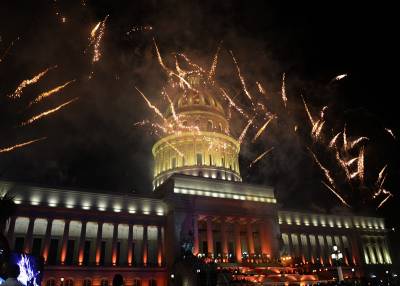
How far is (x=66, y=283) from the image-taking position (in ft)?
166

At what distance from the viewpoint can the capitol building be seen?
51.1m

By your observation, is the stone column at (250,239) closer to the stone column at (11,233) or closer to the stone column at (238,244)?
the stone column at (238,244)

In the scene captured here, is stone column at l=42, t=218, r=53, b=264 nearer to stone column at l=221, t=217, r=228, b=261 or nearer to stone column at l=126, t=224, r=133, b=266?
stone column at l=126, t=224, r=133, b=266

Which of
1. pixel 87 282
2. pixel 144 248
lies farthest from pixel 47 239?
pixel 144 248

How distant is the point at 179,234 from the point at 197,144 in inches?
1053

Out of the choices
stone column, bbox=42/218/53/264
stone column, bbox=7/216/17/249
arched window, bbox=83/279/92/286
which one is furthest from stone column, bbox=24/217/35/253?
arched window, bbox=83/279/92/286

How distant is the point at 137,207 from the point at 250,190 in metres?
21.7

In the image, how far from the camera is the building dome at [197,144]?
75.9 m

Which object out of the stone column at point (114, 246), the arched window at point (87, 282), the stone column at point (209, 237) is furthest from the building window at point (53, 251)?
the stone column at point (209, 237)

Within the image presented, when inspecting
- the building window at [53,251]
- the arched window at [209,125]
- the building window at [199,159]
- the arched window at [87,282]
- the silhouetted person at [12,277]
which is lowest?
the silhouetted person at [12,277]

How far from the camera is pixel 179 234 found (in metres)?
55.5

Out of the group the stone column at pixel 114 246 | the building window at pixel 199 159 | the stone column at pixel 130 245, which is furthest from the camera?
the building window at pixel 199 159

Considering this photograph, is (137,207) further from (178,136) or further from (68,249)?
(178,136)

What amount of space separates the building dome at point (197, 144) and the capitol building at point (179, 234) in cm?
49
